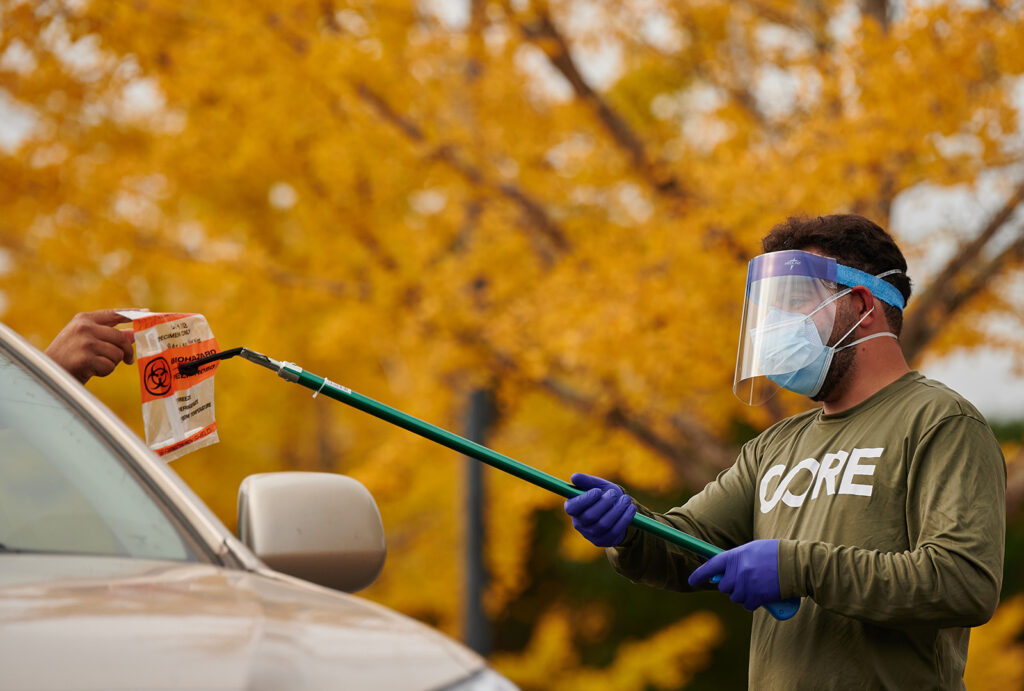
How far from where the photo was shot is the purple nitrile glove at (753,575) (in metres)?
2.22

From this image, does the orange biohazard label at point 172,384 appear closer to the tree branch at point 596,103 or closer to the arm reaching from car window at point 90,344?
the arm reaching from car window at point 90,344

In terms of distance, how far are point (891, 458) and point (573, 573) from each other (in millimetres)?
9875

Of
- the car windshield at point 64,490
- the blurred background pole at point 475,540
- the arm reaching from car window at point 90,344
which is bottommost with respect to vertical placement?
the blurred background pole at point 475,540

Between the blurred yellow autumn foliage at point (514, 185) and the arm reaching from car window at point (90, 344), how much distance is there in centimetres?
383

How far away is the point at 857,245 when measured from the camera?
2717mm

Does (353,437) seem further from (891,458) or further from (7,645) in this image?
(7,645)

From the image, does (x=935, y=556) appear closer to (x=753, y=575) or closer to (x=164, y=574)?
(x=753, y=575)

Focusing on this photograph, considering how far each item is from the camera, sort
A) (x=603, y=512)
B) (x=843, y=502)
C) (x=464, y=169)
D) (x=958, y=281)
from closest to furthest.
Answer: (x=843, y=502) → (x=603, y=512) → (x=958, y=281) → (x=464, y=169)

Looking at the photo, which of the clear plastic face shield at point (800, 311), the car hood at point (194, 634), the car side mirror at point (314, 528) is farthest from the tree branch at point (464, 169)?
the car hood at point (194, 634)

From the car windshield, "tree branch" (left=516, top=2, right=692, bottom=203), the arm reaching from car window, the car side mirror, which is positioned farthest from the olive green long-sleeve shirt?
"tree branch" (left=516, top=2, right=692, bottom=203)

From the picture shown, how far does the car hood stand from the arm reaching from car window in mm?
1145

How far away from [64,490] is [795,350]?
5.68 ft

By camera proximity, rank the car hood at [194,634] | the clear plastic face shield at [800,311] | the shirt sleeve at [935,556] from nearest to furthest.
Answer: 1. the car hood at [194,634]
2. the shirt sleeve at [935,556]
3. the clear plastic face shield at [800,311]

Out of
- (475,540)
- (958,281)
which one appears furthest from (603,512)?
(475,540)
